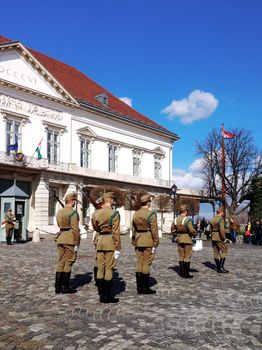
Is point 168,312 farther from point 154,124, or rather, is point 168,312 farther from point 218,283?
point 154,124

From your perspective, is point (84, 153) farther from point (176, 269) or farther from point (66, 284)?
point (66, 284)

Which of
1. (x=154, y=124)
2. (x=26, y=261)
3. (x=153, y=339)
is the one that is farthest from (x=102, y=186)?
(x=153, y=339)

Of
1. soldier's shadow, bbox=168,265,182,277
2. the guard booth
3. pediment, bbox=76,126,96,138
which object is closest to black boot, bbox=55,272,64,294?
soldier's shadow, bbox=168,265,182,277

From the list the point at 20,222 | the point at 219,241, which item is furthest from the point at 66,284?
the point at 20,222

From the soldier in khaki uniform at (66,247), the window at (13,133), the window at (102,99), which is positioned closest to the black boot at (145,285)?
the soldier in khaki uniform at (66,247)

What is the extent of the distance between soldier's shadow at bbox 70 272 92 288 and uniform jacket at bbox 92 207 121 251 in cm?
203

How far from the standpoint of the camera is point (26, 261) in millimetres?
14578

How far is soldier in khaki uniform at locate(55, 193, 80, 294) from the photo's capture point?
8586 mm

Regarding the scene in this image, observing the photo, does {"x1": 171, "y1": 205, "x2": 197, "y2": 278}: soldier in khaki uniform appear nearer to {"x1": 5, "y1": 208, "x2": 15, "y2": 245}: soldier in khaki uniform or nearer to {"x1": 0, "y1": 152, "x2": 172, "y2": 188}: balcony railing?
{"x1": 5, "y1": 208, "x2": 15, "y2": 245}: soldier in khaki uniform

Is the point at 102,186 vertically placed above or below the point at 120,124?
below

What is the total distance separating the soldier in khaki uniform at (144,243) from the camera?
340 inches

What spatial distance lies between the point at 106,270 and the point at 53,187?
28986mm

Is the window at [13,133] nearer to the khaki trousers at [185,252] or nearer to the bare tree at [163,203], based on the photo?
the bare tree at [163,203]

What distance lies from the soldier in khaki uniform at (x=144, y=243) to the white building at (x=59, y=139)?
62.0ft
